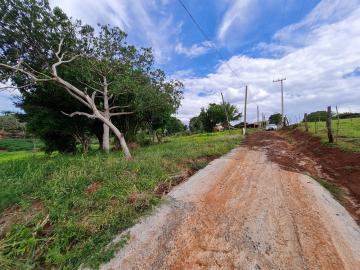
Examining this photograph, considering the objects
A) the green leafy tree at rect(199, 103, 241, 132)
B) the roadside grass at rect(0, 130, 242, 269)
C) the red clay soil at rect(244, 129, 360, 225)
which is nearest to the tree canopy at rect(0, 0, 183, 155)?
the roadside grass at rect(0, 130, 242, 269)

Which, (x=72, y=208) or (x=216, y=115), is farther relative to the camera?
(x=216, y=115)

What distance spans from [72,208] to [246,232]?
3333mm

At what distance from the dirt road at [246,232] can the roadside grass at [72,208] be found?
399mm

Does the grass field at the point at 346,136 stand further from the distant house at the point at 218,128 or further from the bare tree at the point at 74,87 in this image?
the distant house at the point at 218,128

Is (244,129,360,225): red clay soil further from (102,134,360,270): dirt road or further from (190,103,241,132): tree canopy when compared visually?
(190,103,241,132): tree canopy

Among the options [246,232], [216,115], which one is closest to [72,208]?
[246,232]

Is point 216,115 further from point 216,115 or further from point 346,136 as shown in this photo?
point 346,136

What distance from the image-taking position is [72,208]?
15.0ft

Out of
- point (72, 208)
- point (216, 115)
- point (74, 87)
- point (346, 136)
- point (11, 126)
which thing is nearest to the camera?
point (72, 208)

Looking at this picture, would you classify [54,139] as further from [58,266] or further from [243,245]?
[243,245]

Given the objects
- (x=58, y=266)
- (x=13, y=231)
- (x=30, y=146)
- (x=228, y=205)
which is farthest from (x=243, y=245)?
(x=30, y=146)

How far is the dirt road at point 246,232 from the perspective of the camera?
10.2 feet

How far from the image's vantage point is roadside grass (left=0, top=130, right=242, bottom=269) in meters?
3.46

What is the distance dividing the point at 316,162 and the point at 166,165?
21.2 ft
